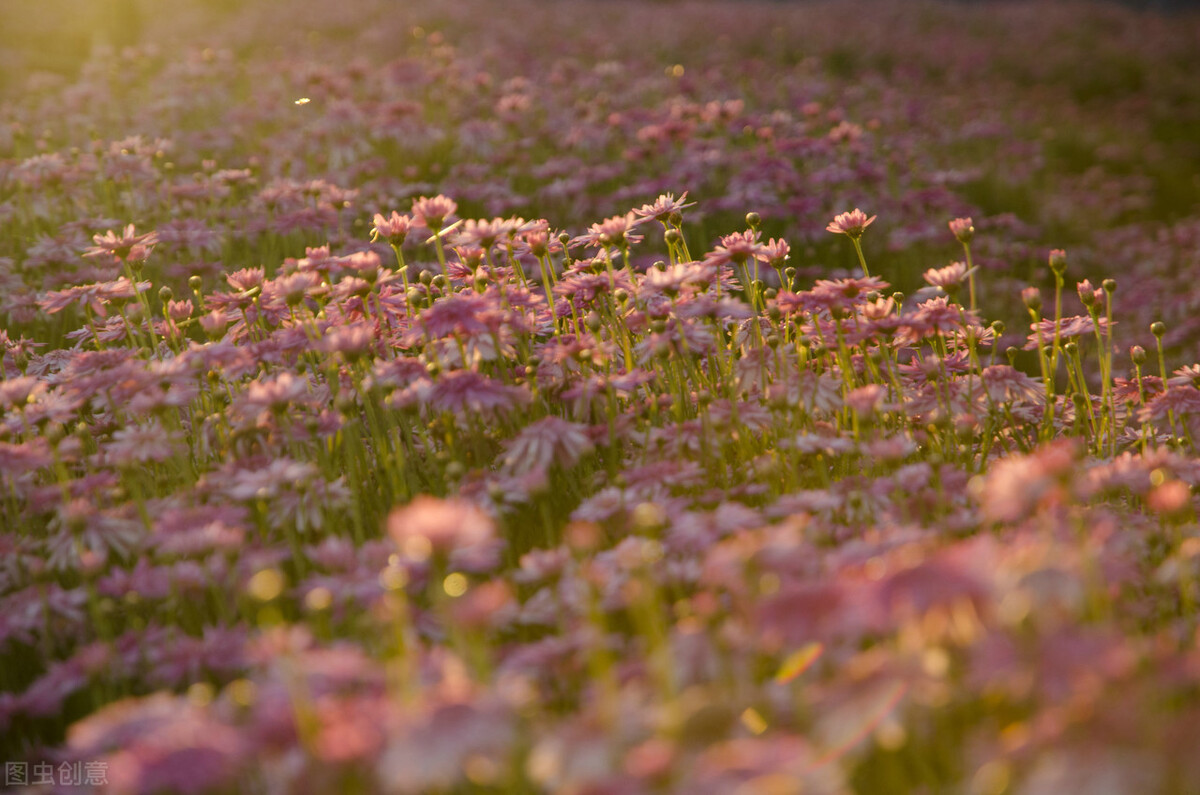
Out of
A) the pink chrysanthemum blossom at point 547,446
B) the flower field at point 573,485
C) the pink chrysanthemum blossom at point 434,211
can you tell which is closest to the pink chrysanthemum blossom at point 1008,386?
the flower field at point 573,485

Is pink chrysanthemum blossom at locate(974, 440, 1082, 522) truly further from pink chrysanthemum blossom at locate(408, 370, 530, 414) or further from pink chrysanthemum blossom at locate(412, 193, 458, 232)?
pink chrysanthemum blossom at locate(412, 193, 458, 232)

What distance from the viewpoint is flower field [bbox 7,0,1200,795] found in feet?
4.71

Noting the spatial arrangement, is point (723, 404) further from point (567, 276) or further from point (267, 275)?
point (267, 275)

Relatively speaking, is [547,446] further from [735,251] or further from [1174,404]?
[1174,404]

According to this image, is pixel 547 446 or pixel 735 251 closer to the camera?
pixel 547 446

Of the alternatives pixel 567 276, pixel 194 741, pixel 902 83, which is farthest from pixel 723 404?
pixel 902 83

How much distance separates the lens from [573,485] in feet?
10.6

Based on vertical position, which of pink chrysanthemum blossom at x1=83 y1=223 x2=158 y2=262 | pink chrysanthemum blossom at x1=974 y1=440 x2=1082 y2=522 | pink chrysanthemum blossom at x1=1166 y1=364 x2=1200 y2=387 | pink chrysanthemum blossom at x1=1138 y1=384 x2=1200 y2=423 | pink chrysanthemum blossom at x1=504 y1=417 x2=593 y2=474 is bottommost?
pink chrysanthemum blossom at x1=1138 y1=384 x2=1200 y2=423

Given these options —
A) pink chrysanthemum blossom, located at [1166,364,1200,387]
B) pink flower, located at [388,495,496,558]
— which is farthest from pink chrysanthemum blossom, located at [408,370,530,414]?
pink chrysanthemum blossom, located at [1166,364,1200,387]

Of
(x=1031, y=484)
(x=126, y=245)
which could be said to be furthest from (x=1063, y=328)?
(x=126, y=245)

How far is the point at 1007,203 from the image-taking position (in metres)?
9.32

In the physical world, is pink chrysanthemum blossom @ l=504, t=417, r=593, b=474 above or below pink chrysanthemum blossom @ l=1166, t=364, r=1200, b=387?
above

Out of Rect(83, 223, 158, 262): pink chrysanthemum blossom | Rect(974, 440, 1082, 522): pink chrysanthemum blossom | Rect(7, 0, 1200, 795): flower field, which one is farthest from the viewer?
Rect(83, 223, 158, 262): pink chrysanthemum blossom

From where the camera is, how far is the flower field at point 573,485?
1436 millimetres
